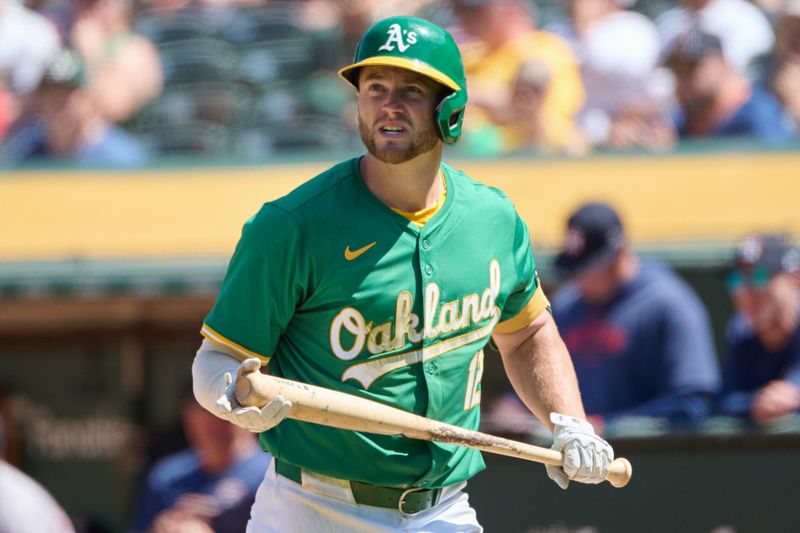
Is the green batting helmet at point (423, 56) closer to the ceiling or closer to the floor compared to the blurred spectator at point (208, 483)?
closer to the ceiling

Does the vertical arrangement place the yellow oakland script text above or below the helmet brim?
below

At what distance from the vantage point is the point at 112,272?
6.50 metres

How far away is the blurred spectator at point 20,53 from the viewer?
781 centimetres

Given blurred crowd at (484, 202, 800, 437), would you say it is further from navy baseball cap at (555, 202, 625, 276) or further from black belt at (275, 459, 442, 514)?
black belt at (275, 459, 442, 514)

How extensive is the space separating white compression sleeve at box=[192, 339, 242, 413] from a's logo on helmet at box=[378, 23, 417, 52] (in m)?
0.79

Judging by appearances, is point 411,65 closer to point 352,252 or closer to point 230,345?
point 352,252

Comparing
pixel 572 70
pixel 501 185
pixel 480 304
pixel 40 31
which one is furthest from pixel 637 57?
pixel 480 304

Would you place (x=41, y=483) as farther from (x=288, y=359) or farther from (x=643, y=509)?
(x=288, y=359)

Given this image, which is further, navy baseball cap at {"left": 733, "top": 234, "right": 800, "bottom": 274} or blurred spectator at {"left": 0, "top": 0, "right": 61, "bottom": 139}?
blurred spectator at {"left": 0, "top": 0, "right": 61, "bottom": 139}

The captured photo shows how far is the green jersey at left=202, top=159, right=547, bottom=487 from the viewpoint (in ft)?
10.4

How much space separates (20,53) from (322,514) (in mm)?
5419

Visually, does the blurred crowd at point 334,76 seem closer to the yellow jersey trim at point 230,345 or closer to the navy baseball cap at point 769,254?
the navy baseball cap at point 769,254

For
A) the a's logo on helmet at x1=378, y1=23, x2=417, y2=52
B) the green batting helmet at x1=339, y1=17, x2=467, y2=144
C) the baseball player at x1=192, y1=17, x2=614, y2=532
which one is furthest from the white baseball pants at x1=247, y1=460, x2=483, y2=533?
the a's logo on helmet at x1=378, y1=23, x2=417, y2=52

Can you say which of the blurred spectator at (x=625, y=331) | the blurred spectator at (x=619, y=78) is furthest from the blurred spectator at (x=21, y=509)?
the blurred spectator at (x=619, y=78)
